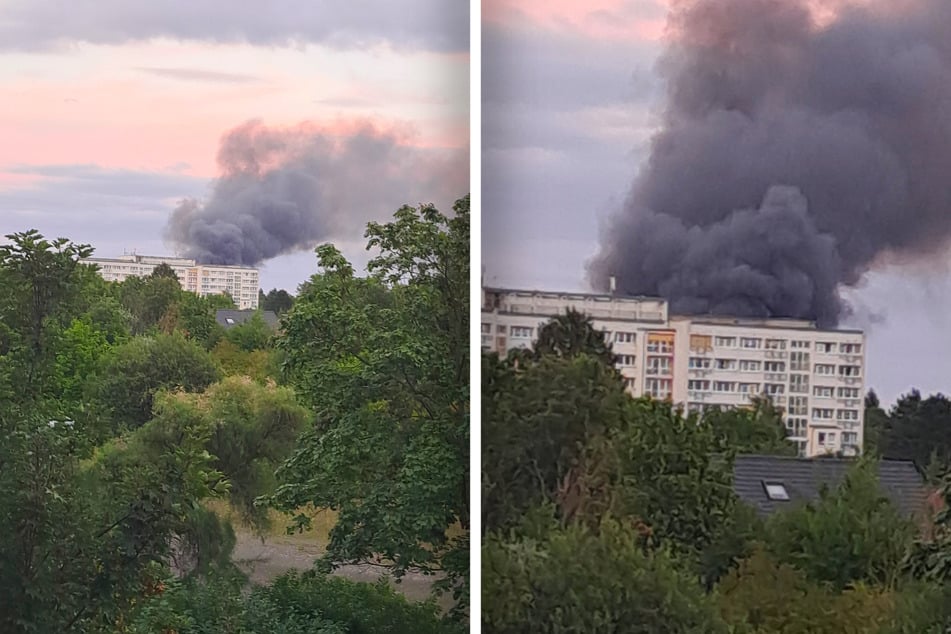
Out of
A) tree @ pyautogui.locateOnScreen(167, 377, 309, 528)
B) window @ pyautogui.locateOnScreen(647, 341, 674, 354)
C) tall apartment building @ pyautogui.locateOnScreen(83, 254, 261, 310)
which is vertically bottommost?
tree @ pyautogui.locateOnScreen(167, 377, 309, 528)

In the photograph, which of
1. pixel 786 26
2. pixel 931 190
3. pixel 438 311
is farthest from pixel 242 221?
pixel 931 190

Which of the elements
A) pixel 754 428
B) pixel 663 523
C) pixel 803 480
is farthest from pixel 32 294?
pixel 803 480

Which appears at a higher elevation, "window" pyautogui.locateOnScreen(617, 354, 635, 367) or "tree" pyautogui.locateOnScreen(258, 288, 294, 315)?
"tree" pyautogui.locateOnScreen(258, 288, 294, 315)

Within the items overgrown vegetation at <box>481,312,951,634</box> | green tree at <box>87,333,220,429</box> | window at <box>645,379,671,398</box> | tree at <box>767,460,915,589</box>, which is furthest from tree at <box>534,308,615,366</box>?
green tree at <box>87,333,220,429</box>

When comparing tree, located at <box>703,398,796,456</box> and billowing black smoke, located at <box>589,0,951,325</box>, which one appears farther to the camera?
tree, located at <box>703,398,796,456</box>

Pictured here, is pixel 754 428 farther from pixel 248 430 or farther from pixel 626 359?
pixel 248 430

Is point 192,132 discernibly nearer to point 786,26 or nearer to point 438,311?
point 438,311

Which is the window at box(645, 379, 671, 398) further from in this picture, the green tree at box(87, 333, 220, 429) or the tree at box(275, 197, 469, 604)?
the green tree at box(87, 333, 220, 429)
